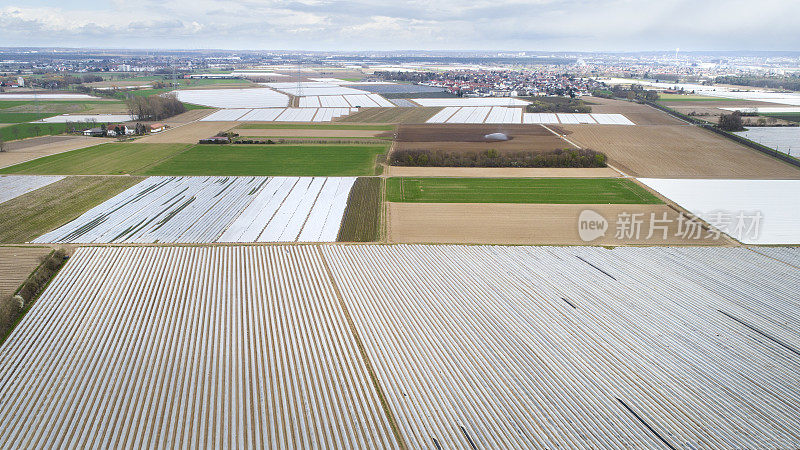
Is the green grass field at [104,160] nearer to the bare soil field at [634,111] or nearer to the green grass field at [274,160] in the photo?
the green grass field at [274,160]

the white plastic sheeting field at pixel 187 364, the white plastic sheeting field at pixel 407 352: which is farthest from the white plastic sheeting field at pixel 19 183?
the white plastic sheeting field at pixel 187 364

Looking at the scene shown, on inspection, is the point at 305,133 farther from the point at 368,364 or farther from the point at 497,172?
the point at 368,364

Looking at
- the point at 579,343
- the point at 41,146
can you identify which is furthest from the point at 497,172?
the point at 41,146

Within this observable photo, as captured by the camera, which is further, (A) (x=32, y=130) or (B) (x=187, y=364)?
(A) (x=32, y=130)

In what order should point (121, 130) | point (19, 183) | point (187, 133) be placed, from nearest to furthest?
point (19, 183), point (121, 130), point (187, 133)

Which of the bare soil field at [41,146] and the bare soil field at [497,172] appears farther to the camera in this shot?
the bare soil field at [41,146]

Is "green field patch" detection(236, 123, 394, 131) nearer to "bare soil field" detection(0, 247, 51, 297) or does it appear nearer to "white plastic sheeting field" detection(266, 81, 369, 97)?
"white plastic sheeting field" detection(266, 81, 369, 97)
